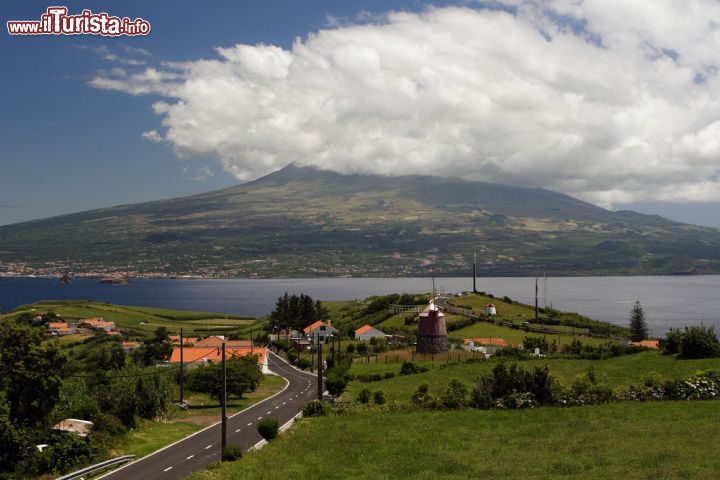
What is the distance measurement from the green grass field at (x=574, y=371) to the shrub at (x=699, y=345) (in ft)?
4.31

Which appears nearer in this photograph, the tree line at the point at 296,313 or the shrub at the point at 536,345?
the shrub at the point at 536,345

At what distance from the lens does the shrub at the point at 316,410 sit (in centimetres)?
4388

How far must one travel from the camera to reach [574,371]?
176ft

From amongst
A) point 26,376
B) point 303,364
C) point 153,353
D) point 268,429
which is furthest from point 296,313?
point 268,429

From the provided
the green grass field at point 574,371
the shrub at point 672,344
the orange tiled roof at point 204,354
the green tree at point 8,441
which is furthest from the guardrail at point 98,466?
the orange tiled roof at point 204,354

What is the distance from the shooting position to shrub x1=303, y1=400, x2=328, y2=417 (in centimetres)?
A: 4388

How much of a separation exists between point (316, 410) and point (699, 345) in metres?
31.4

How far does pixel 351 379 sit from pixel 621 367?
85.5 ft

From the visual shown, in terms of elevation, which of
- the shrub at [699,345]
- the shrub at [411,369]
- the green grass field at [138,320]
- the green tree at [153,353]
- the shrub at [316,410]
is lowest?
the green grass field at [138,320]

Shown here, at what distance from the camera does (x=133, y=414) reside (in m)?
49.7

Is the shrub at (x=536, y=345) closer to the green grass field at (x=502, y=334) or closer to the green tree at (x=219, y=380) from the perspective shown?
the green grass field at (x=502, y=334)

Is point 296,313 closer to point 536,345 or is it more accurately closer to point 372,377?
point 536,345

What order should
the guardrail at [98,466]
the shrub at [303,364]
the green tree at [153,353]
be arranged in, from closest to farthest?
1. the guardrail at [98,466]
2. the shrub at [303,364]
3. the green tree at [153,353]

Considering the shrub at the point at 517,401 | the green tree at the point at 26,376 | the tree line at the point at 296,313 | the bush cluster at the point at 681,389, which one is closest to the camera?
the bush cluster at the point at 681,389
